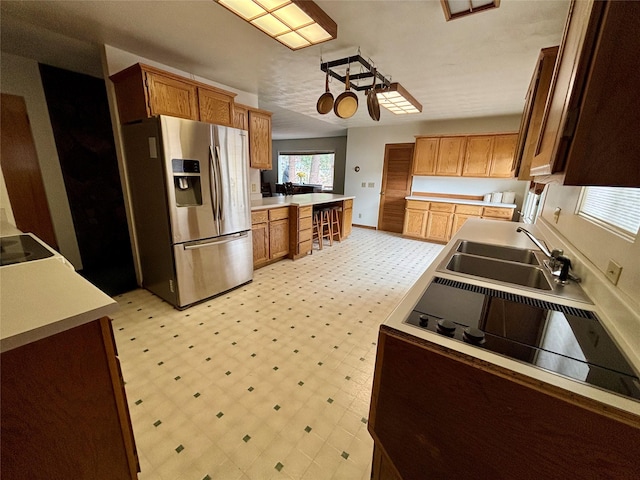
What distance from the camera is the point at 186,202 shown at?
2.48m

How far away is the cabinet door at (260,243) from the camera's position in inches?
139

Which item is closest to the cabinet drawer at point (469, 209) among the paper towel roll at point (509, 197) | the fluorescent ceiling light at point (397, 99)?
the paper towel roll at point (509, 197)

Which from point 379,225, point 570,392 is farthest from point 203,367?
point 379,225

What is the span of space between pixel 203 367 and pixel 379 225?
17.8 feet

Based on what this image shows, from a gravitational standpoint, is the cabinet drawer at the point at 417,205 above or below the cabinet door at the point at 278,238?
above

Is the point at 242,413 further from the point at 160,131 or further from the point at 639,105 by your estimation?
the point at 160,131

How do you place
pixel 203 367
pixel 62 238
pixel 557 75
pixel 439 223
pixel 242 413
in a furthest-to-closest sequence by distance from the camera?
1. pixel 439 223
2. pixel 62 238
3. pixel 203 367
4. pixel 242 413
5. pixel 557 75

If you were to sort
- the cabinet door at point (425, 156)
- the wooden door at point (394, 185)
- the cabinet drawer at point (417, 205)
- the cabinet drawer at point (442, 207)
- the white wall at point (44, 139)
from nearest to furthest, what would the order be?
the white wall at point (44, 139), the cabinet drawer at point (442, 207), the cabinet door at point (425, 156), the cabinet drawer at point (417, 205), the wooden door at point (394, 185)

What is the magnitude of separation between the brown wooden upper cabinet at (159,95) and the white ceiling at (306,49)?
0.29 m

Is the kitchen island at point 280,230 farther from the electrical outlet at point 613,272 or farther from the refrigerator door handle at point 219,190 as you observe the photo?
the electrical outlet at point 613,272

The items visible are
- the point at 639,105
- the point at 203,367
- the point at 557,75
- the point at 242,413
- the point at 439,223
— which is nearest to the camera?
the point at 639,105

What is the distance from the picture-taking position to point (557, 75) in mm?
865

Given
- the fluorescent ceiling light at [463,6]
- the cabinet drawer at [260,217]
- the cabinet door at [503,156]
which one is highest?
the fluorescent ceiling light at [463,6]

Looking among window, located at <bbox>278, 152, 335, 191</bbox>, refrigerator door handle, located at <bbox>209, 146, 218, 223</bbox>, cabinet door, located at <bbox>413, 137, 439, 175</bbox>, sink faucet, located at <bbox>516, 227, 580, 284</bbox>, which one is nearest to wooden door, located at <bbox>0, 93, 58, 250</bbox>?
refrigerator door handle, located at <bbox>209, 146, 218, 223</bbox>
